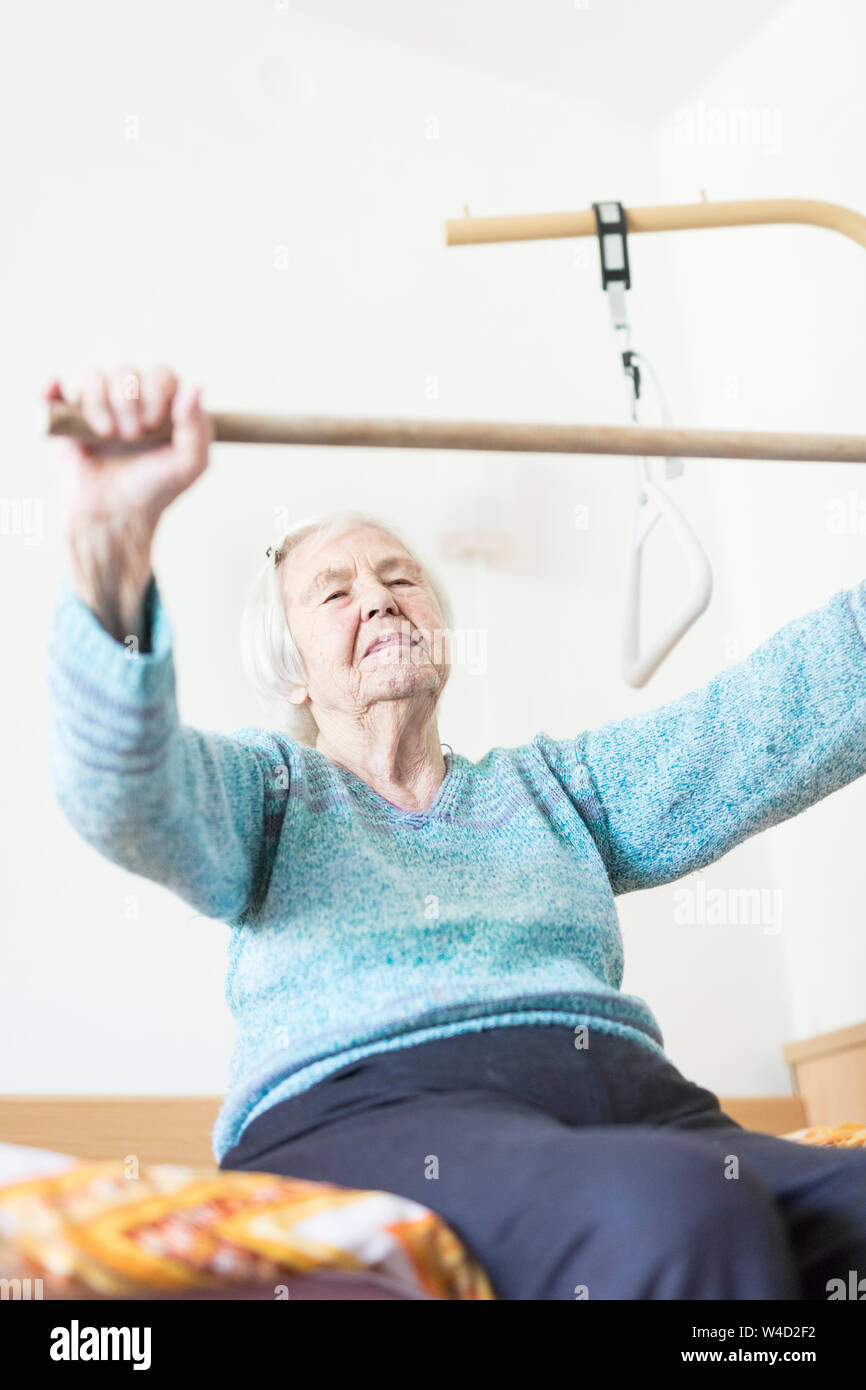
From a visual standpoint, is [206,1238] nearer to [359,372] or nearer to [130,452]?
[130,452]

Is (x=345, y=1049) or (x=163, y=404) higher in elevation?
(x=163, y=404)

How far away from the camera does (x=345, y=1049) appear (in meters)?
0.95

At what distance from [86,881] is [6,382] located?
2.28 ft

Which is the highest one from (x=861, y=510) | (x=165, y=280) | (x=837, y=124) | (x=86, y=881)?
(x=837, y=124)

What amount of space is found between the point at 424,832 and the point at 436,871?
6cm

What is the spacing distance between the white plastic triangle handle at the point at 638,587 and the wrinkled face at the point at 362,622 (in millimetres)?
285

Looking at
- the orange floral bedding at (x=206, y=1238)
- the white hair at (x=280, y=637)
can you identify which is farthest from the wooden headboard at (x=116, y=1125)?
the orange floral bedding at (x=206, y=1238)

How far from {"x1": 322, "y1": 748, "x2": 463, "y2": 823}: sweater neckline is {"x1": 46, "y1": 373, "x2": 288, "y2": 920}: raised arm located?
290mm

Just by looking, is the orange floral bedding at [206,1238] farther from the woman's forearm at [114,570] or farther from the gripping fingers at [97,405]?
the gripping fingers at [97,405]

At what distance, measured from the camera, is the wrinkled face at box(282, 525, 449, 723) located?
1.25 meters

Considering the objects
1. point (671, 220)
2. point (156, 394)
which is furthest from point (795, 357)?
point (156, 394)

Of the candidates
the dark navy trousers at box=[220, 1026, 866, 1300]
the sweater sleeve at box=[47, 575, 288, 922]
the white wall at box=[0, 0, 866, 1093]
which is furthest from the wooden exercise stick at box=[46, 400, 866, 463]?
the white wall at box=[0, 0, 866, 1093]
